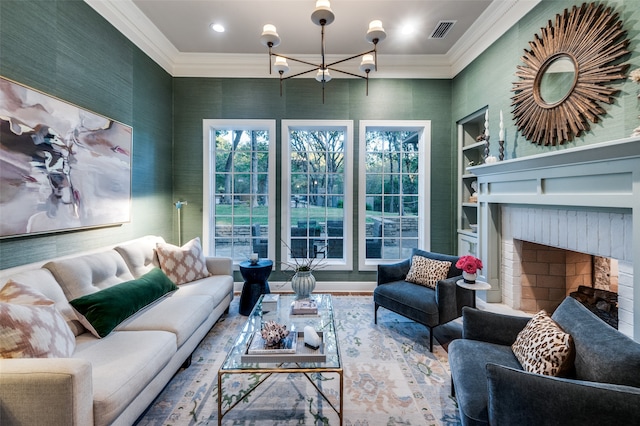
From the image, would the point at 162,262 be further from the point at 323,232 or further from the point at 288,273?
the point at 323,232

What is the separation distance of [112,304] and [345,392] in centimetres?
175

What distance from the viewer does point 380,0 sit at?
272 cm

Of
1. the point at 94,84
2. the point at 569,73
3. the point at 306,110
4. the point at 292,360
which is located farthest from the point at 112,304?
the point at 569,73

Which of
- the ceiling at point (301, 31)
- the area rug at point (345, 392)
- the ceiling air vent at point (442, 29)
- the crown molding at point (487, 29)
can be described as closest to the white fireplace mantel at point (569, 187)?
the area rug at point (345, 392)

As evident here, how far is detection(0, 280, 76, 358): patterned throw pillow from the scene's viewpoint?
1.27m

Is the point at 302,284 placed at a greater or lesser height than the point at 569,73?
lesser

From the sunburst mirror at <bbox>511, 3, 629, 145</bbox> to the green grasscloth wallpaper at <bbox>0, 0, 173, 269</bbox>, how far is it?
405 centimetres

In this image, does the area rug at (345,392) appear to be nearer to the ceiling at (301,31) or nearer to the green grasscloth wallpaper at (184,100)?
the green grasscloth wallpaper at (184,100)

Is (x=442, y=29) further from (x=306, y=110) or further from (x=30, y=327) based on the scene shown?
(x=30, y=327)

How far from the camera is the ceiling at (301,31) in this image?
279cm

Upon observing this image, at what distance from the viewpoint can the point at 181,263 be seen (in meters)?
2.89

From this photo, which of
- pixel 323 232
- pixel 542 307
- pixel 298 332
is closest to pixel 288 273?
pixel 323 232

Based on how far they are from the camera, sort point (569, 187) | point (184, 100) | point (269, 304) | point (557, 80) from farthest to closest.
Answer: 1. point (184, 100)
2. point (269, 304)
3. point (557, 80)
4. point (569, 187)

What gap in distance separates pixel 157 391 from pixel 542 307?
11.5 ft
